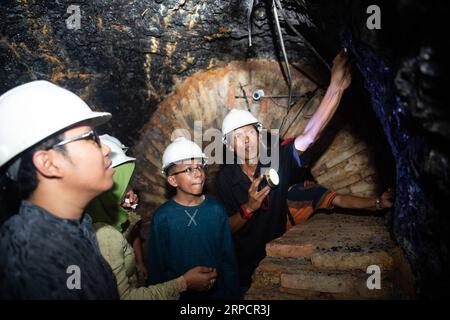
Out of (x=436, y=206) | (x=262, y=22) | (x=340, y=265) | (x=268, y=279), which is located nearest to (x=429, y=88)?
(x=436, y=206)

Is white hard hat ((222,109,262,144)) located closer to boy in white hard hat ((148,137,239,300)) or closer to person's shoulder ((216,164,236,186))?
person's shoulder ((216,164,236,186))

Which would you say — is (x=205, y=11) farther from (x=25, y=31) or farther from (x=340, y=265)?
(x=340, y=265)

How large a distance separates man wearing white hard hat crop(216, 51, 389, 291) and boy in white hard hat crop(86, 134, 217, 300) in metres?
0.68

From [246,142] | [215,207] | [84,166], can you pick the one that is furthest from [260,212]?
[84,166]

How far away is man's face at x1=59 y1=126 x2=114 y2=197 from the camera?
1.44 metres

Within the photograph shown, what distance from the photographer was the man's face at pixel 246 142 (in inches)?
112

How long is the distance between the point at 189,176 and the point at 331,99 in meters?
1.39

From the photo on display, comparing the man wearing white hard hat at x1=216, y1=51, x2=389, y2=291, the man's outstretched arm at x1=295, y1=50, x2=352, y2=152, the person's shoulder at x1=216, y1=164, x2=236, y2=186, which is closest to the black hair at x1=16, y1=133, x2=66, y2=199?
the man wearing white hard hat at x1=216, y1=51, x2=389, y2=291

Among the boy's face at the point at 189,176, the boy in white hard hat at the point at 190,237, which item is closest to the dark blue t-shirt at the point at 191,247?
the boy in white hard hat at the point at 190,237

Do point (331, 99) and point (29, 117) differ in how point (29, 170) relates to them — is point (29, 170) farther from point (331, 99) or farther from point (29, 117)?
point (331, 99)

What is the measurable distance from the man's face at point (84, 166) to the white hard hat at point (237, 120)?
5.09ft

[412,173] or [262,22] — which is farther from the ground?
[262,22]

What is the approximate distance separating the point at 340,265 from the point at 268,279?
1.62 ft
